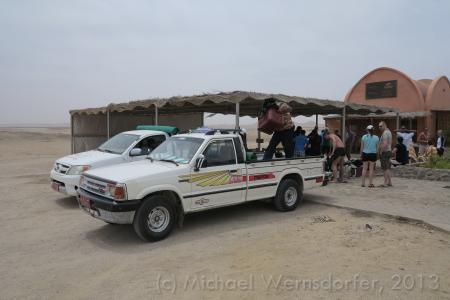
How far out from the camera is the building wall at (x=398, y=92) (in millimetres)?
22172

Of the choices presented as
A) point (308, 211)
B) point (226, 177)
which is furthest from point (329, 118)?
point (226, 177)

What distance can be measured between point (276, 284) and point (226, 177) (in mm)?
2788

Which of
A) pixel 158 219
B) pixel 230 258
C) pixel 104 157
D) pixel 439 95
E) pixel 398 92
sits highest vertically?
pixel 398 92

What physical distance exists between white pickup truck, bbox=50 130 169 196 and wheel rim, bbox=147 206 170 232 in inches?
121

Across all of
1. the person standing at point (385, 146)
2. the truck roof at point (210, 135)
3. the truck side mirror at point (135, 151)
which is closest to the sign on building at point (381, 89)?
the person standing at point (385, 146)

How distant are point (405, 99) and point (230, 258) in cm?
2095

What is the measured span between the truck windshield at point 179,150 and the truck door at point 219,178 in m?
0.25

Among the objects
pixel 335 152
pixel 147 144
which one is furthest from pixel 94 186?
pixel 335 152

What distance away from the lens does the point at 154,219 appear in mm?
6094

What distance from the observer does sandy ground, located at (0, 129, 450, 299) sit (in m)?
4.33

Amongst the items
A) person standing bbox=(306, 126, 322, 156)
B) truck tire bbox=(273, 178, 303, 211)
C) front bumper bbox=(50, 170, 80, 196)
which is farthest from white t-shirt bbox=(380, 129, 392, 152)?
front bumper bbox=(50, 170, 80, 196)

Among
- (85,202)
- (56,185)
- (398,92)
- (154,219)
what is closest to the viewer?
(154,219)

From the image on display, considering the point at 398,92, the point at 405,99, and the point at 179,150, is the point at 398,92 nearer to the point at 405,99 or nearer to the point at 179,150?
the point at 405,99

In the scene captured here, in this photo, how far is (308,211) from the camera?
26.9 ft
